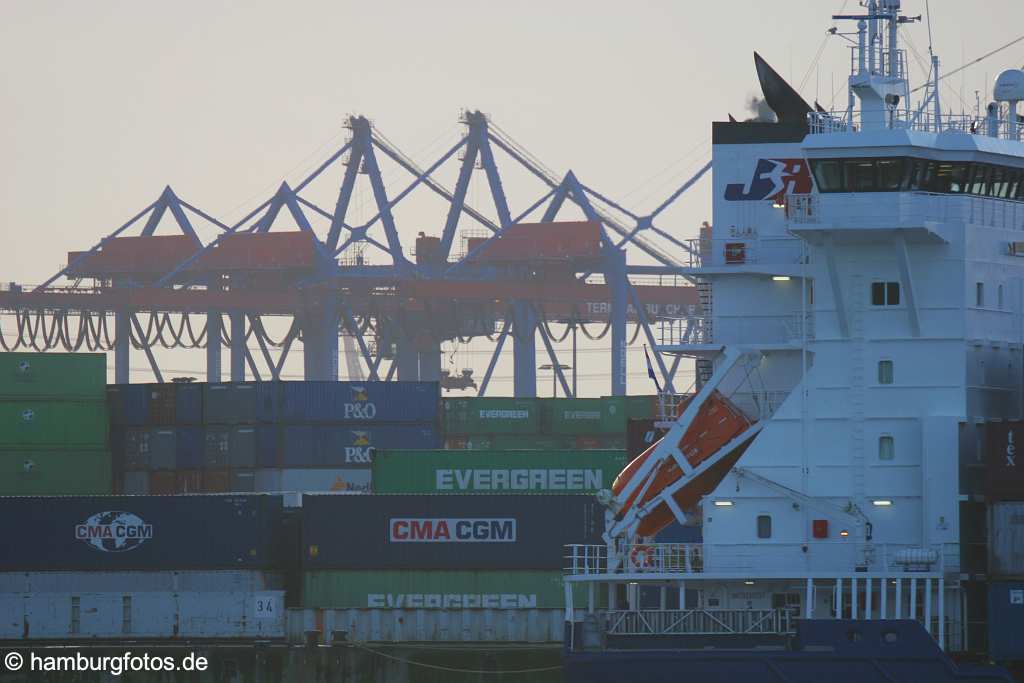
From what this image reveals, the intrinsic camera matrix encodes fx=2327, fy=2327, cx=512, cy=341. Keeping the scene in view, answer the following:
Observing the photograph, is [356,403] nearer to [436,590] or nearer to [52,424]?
[52,424]

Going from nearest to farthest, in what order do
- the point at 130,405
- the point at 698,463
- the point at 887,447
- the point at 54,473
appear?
1. the point at 887,447
2. the point at 698,463
3. the point at 54,473
4. the point at 130,405

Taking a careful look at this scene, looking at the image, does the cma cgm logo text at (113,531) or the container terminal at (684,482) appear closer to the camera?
the container terminal at (684,482)

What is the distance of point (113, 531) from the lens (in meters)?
57.6

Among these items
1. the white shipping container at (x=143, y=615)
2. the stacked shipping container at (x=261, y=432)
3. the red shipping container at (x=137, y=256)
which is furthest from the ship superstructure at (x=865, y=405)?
the red shipping container at (x=137, y=256)

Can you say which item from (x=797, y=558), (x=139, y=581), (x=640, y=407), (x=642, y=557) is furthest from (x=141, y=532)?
(x=640, y=407)

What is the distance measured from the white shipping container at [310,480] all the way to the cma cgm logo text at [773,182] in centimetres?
3751

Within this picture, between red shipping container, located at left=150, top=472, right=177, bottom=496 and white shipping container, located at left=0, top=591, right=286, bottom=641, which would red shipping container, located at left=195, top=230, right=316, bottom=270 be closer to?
red shipping container, located at left=150, top=472, right=177, bottom=496

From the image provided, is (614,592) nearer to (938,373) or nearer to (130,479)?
(938,373)

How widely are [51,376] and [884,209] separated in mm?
41718

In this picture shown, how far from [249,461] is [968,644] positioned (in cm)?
4436

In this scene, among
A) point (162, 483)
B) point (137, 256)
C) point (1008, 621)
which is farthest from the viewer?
point (137, 256)

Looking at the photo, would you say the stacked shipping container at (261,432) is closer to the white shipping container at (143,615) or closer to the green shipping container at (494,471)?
the green shipping container at (494,471)

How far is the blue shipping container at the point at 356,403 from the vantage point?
8294 cm

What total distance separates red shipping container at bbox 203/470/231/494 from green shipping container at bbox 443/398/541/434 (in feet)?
36.1
